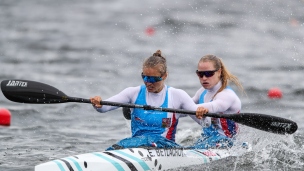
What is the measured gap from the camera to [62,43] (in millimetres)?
22828

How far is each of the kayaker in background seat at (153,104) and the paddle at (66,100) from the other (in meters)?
0.23

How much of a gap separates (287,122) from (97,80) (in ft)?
30.1

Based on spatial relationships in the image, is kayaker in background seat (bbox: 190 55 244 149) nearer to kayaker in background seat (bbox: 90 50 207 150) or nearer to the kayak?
the kayak

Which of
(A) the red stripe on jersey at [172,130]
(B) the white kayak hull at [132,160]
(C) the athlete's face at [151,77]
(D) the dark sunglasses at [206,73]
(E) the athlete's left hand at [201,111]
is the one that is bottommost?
(B) the white kayak hull at [132,160]

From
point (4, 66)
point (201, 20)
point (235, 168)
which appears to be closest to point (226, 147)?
point (235, 168)

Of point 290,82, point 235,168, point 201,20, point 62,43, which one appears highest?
point 201,20

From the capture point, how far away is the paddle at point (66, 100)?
8.65 meters

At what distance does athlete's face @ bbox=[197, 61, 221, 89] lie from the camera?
9.19 meters

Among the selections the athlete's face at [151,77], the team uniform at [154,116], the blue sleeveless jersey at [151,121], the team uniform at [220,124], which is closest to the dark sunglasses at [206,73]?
the team uniform at [220,124]

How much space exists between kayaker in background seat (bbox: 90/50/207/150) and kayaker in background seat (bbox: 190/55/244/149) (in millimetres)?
461

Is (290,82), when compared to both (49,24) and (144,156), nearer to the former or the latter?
(144,156)

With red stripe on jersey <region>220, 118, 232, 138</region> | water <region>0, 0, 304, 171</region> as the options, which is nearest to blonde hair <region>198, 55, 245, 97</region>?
red stripe on jersey <region>220, 118, 232, 138</region>

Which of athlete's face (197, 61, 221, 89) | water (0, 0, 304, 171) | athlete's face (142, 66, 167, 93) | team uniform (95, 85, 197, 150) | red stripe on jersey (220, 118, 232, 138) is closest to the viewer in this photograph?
athlete's face (142, 66, 167, 93)

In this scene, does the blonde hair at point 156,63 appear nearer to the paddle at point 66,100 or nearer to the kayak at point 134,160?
the paddle at point 66,100
